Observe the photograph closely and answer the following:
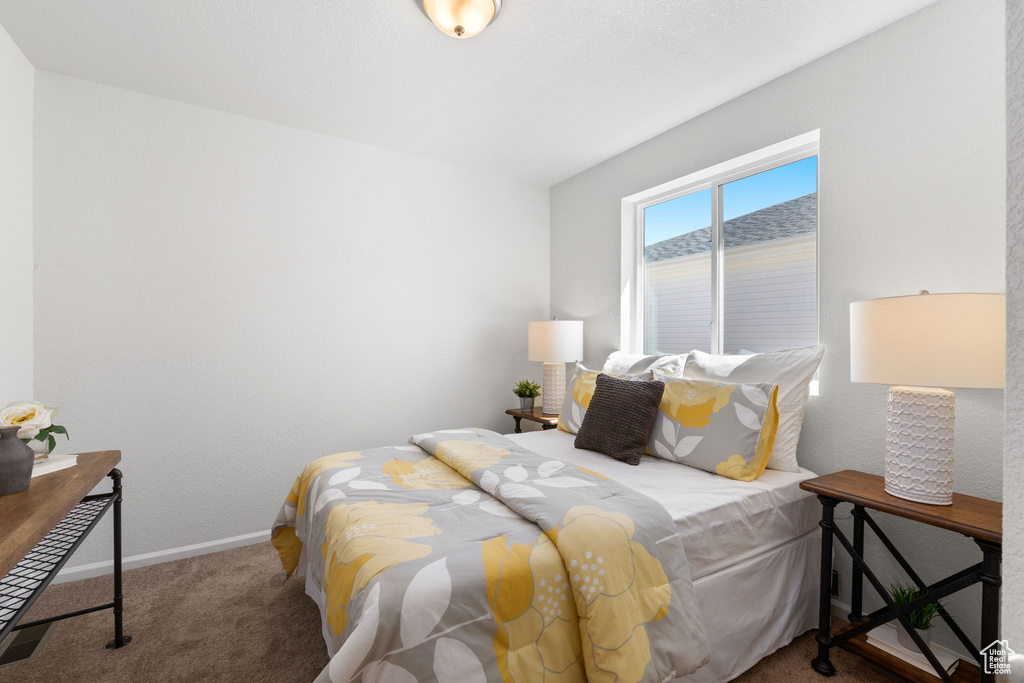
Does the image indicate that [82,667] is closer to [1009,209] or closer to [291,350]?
[291,350]

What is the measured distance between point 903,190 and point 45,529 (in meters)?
3.13

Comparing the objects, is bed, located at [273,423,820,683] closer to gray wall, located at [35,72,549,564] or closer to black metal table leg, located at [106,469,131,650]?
black metal table leg, located at [106,469,131,650]

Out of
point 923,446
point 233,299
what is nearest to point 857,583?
point 923,446

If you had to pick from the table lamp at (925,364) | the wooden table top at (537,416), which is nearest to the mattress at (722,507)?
the table lamp at (925,364)

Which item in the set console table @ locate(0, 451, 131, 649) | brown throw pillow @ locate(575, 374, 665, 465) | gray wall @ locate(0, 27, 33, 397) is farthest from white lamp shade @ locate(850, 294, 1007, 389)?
gray wall @ locate(0, 27, 33, 397)

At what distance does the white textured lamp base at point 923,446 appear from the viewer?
61.2 inches

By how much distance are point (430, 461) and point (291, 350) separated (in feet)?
4.59

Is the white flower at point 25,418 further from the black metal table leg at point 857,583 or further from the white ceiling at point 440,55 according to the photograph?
the black metal table leg at point 857,583

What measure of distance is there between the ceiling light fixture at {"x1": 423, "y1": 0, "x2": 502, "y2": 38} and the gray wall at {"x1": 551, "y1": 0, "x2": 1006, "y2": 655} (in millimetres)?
1552

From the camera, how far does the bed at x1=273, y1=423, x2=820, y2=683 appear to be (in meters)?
1.16

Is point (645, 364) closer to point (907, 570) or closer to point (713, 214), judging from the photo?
point (713, 214)

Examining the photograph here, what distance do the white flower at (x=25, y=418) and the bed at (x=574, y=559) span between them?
0.91m

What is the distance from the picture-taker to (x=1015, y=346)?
548 millimetres

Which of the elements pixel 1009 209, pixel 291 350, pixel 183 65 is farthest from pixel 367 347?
pixel 1009 209
